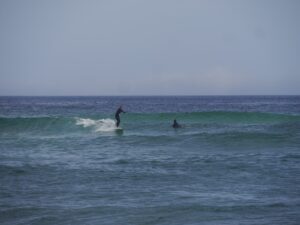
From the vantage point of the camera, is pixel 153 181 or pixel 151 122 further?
pixel 151 122

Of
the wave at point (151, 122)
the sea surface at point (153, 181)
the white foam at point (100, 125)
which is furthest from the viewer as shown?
the wave at point (151, 122)

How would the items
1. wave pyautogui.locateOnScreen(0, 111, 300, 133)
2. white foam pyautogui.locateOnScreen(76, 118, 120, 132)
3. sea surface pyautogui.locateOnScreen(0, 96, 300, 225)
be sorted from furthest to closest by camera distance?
wave pyautogui.locateOnScreen(0, 111, 300, 133) < white foam pyautogui.locateOnScreen(76, 118, 120, 132) < sea surface pyautogui.locateOnScreen(0, 96, 300, 225)

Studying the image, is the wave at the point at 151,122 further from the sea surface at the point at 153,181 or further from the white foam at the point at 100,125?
the sea surface at the point at 153,181

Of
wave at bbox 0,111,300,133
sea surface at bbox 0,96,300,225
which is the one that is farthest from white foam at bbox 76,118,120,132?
sea surface at bbox 0,96,300,225

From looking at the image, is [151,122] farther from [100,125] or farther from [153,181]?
[153,181]

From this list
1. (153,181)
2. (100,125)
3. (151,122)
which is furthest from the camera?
(151,122)

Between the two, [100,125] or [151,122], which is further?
[151,122]

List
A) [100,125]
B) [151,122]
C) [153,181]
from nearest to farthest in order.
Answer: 1. [153,181]
2. [100,125]
3. [151,122]

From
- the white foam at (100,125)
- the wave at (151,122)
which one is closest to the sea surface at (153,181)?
the white foam at (100,125)

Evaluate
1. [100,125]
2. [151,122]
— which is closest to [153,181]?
[100,125]

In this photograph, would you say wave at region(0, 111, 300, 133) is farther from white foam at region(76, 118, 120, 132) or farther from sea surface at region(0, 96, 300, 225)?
sea surface at region(0, 96, 300, 225)

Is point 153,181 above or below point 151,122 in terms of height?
below

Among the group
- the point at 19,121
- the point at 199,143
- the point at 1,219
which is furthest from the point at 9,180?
the point at 19,121

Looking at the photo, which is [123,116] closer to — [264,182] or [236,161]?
[236,161]
